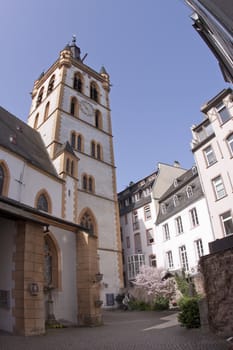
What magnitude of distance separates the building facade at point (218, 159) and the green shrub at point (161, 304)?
24.0 feet

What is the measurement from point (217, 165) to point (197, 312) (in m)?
11.8

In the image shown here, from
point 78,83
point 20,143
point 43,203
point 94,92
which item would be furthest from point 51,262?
point 94,92

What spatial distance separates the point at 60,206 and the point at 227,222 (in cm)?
Result: 1158

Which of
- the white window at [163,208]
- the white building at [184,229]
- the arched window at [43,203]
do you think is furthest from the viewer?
the white window at [163,208]

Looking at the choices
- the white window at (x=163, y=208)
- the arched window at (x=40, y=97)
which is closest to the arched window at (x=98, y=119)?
the arched window at (x=40, y=97)

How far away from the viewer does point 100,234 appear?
26.6m

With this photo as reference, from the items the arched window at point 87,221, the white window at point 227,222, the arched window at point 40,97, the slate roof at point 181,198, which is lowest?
the white window at point 227,222

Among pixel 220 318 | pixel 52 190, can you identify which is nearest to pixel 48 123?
pixel 52 190

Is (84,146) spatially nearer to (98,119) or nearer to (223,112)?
(98,119)

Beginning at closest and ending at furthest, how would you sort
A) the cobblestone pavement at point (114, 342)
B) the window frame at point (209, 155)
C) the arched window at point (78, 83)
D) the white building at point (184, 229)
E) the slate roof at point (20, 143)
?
the cobblestone pavement at point (114, 342) < the slate roof at point (20, 143) < the window frame at point (209, 155) < the white building at point (184, 229) < the arched window at point (78, 83)

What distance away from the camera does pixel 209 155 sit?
2078 cm

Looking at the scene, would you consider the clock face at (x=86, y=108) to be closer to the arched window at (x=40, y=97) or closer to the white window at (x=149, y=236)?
the arched window at (x=40, y=97)

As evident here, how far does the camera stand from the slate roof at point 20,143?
758 inches

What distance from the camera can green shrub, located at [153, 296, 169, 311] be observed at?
22159 mm
